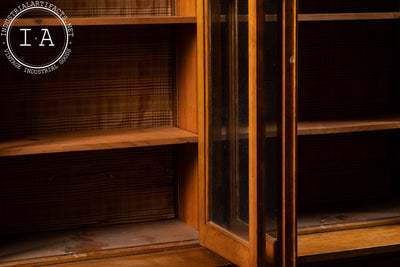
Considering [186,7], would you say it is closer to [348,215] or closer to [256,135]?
[256,135]

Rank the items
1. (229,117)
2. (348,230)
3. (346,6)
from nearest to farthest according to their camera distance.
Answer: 1. (229,117)
2. (348,230)
3. (346,6)

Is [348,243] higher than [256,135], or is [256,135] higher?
[256,135]

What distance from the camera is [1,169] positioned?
274 centimetres

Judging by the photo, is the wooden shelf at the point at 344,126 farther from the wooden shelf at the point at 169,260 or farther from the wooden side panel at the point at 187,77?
the wooden shelf at the point at 169,260

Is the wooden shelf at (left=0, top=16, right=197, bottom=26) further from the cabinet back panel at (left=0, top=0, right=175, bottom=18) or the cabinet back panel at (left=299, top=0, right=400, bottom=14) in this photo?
the cabinet back panel at (left=299, top=0, right=400, bottom=14)

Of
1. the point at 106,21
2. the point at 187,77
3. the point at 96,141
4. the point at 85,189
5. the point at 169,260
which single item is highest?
the point at 106,21

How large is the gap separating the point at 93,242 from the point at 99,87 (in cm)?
66

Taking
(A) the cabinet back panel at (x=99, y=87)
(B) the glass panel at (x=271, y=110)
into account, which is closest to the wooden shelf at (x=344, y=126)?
(B) the glass panel at (x=271, y=110)

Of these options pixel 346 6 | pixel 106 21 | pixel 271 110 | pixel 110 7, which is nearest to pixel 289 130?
pixel 271 110

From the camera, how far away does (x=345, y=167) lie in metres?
3.23

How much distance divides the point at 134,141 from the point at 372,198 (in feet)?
4.51

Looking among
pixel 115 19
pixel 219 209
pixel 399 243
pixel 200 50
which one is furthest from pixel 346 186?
pixel 115 19

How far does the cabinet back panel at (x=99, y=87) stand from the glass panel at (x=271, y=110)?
775 millimetres

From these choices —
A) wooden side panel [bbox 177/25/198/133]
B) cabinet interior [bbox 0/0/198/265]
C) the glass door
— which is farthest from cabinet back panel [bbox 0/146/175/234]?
the glass door
